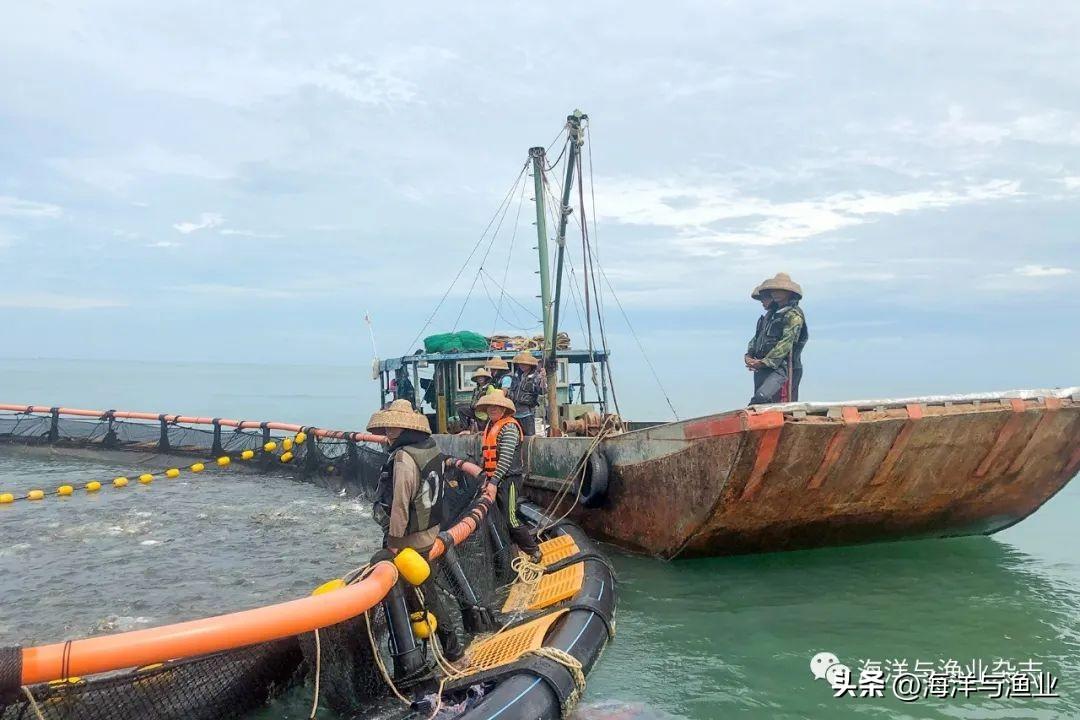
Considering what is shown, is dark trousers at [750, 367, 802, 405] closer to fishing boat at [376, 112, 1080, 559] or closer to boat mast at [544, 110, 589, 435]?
fishing boat at [376, 112, 1080, 559]

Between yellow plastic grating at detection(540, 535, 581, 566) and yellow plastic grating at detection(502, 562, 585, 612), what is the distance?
0.41 meters

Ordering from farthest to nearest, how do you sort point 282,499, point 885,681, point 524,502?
point 282,499 → point 524,502 → point 885,681

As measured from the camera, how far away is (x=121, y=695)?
3.39 m

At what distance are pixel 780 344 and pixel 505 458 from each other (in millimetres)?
3158

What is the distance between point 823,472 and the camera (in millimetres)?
7484

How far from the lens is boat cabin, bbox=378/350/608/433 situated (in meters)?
13.6

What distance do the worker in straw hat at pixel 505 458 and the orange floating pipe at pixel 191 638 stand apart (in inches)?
141

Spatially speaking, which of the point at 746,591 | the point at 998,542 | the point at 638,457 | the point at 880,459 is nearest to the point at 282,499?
the point at 638,457

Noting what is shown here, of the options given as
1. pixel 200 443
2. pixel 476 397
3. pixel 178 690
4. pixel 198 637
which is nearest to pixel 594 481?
pixel 476 397

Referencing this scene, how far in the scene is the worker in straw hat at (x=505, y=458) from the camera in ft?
24.1

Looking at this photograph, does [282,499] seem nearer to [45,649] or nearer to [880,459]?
[880,459]

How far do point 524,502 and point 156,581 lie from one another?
443cm

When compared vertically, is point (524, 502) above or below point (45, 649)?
below

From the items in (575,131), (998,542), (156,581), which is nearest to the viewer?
(156,581)
